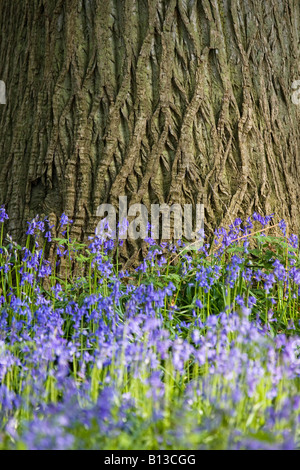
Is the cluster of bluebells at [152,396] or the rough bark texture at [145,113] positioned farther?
the rough bark texture at [145,113]

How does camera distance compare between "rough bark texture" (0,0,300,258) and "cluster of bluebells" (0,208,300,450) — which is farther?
"rough bark texture" (0,0,300,258)

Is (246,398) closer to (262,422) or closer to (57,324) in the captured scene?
(262,422)

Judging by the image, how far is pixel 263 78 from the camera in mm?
3850

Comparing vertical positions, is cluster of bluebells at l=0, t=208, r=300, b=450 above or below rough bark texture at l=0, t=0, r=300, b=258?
below

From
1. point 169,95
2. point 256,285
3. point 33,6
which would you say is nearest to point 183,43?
point 169,95

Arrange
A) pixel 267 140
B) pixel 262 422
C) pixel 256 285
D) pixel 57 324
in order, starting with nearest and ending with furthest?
1. pixel 262 422
2. pixel 57 324
3. pixel 256 285
4. pixel 267 140

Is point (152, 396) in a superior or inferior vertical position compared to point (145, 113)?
inferior

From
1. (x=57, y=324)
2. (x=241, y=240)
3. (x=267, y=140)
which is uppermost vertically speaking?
(x=267, y=140)

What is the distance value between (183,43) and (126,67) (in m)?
0.45

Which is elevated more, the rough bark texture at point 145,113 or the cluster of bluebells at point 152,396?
the rough bark texture at point 145,113

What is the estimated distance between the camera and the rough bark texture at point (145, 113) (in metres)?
3.56

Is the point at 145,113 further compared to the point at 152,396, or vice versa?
the point at 145,113

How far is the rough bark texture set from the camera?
3.56 metres

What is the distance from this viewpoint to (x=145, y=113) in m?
3.56
